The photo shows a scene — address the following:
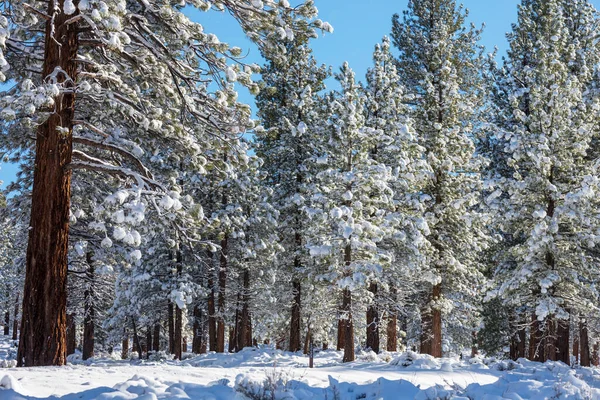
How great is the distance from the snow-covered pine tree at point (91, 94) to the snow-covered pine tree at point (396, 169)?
33.3ft

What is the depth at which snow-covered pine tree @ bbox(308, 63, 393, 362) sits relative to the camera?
17266 mm

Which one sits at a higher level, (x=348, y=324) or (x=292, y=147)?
(x=292, y=147)

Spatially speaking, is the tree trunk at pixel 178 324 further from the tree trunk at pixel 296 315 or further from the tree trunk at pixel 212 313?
the tree trunk at pixel 296 315

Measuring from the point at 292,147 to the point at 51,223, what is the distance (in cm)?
1594

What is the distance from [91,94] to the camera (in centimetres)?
905

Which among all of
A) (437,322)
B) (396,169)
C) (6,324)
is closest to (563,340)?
(437,322)

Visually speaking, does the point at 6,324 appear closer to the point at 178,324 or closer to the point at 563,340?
the point at 178,324

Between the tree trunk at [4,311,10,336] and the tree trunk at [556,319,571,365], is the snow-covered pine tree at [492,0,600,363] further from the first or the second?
the tree trunk at [4,311,10,336]

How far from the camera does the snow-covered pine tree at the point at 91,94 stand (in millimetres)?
7891

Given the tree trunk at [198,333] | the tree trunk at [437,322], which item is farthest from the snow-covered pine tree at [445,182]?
the tree trunk at [198,333]

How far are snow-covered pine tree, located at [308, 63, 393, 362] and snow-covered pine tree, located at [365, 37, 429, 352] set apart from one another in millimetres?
965

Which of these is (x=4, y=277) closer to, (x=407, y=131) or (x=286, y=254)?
(x=286, y=254)

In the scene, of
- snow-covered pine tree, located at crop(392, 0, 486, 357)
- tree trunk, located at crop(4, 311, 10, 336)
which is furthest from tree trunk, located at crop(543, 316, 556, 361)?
tree trunk, located at crop(4, 311, 10, 336)

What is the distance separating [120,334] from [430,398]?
26491 mm
